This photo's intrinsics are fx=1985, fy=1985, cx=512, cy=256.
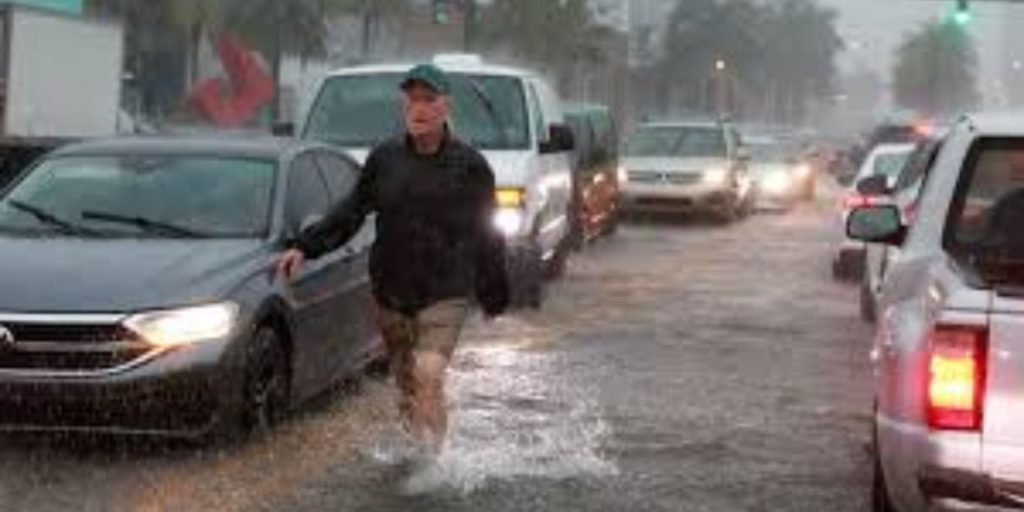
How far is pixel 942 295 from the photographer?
5.77m

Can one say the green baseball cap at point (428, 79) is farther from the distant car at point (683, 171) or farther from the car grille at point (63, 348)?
the distant car at point (683, 171)

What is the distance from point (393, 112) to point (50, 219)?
19.3 ft

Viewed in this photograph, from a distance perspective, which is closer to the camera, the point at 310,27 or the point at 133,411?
the point at 133,411

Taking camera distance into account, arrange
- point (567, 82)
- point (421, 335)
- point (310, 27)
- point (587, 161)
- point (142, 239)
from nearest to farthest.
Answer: point (421, 335) → point (142, 239) → point (587, 161) → point (310, 27) → point (567, 82)

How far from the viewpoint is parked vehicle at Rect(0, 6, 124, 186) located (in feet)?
80.0

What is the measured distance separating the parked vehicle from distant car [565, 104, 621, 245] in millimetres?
5854

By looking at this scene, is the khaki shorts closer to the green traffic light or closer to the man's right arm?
the man's right arm

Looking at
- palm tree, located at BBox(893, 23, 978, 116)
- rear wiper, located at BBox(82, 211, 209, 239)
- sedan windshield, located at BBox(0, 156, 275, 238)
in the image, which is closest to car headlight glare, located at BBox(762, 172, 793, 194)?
sedan windshield, located at BBox(0, 156, 275, 238)

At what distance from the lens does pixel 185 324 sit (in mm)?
8039

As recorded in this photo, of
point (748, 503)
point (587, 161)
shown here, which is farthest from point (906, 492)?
A: point (587, 161)

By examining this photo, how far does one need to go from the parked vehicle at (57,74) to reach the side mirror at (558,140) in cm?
905

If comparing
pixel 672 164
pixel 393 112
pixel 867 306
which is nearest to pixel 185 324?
pixel 393 112

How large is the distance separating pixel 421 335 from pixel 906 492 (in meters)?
2.48

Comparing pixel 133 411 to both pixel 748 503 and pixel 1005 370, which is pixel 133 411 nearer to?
pixel 748 503
